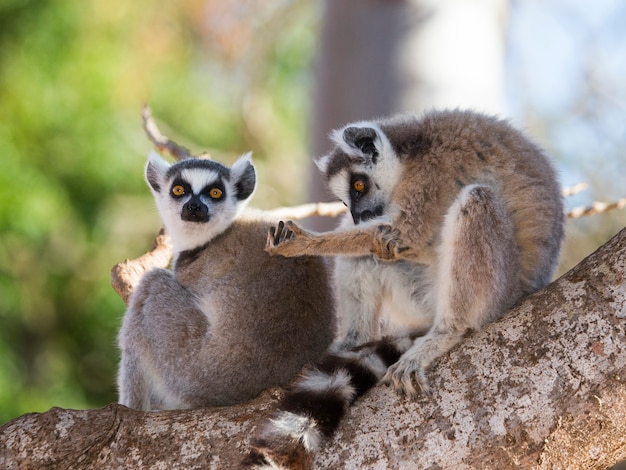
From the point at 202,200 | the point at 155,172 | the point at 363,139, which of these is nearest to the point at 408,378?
the point at 363,139

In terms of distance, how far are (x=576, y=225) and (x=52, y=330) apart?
968 centimetres

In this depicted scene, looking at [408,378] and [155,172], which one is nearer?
[408,378]

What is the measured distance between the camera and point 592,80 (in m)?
10.5

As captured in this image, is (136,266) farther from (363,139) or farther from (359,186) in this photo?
(363,139)

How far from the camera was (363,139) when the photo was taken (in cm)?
419

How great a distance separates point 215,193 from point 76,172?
31.1ft

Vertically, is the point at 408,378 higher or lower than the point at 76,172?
lower

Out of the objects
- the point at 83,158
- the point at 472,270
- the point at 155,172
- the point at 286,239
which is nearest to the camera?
the point at 472,270

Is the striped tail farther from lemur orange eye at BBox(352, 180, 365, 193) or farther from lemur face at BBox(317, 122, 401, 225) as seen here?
lemur orange eye at BBox(352, 180, 365, 193)

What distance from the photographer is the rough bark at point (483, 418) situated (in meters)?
2.88

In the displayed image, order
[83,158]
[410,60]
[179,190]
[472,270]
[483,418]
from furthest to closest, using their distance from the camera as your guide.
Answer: [83,158]
[410,60]
[179,190]
[472,270]
[483,418]

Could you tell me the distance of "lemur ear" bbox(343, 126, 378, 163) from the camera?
4152 millimetres

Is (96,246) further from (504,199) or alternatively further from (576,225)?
(504,199)

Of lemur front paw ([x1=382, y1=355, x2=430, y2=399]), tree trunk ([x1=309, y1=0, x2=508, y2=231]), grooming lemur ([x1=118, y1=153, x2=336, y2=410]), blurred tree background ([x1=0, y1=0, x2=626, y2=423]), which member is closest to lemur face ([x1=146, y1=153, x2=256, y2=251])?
grooming lemur ([x1=118, y1=153, x2=336, y2=410])
